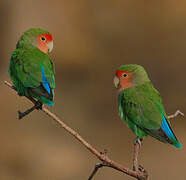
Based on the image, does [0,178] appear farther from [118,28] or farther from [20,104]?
[118,28]

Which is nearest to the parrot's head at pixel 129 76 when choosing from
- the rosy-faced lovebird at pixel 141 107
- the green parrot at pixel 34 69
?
the rosy-faced lovebird at pixel 141 107

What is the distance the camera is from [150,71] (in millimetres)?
8656

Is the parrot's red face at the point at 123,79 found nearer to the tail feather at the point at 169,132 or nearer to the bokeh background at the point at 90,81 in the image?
the tail feather at the point at 169,132

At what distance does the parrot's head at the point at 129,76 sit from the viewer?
3420 millimetres

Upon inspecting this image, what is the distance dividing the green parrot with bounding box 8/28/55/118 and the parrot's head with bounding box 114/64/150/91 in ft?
1.75

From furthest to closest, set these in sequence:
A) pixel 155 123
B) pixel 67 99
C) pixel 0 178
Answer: pixel 67 99, pixel 0 178, pixel 155 123

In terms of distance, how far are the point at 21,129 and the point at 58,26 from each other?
2.29 m

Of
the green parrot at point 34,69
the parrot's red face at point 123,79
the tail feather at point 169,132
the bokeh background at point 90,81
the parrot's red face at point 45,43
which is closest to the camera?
the tail feather at point 169,132

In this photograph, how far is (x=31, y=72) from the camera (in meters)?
3.18

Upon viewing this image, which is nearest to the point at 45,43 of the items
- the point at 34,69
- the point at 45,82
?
the point at 34,69

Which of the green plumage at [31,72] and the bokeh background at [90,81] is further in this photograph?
the bokeh background at [90,81]

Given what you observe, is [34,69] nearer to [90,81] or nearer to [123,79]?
[123,79]

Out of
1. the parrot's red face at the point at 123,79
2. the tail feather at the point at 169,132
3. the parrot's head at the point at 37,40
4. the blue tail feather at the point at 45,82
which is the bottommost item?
the blue tail feather at the point at 45,82

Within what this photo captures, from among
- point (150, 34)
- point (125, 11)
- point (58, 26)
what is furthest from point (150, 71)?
point (58, 26)
